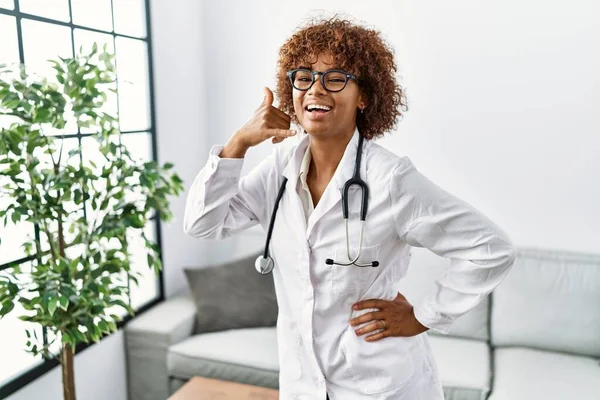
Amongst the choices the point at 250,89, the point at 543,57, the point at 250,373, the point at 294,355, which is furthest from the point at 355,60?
the point at 250,89

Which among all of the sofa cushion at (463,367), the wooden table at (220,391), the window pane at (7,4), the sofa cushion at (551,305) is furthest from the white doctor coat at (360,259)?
the sofa cushion at (551,305)

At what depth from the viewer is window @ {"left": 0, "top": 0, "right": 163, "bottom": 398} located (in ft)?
6.49

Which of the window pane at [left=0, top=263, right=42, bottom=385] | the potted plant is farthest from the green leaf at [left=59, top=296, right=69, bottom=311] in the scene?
the window pane at [left=0, top=263, right=42, bottom=385]

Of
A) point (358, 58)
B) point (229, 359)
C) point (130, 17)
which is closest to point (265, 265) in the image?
point (358, 58)

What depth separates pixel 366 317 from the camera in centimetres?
123

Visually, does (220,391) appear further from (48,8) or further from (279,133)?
(48,8)

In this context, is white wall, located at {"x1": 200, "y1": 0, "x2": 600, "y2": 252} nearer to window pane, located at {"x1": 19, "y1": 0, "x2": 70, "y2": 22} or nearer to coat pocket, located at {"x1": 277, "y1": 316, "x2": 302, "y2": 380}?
window pane, located at {"x1": 19, "y1": 0, "x2": 70, "y2": 22}

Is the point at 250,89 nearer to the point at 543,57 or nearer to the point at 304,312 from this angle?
the point at 543,57

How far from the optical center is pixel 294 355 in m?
1.29

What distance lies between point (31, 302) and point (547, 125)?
2.41 m

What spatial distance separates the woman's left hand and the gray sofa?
42.1 inches

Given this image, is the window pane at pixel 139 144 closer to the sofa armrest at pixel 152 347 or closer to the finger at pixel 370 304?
the sofa armrest at pixel 152 347

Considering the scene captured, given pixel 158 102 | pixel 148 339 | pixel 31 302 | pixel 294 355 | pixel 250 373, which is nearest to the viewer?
pixel 294 355

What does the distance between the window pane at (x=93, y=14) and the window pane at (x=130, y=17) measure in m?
0.09
